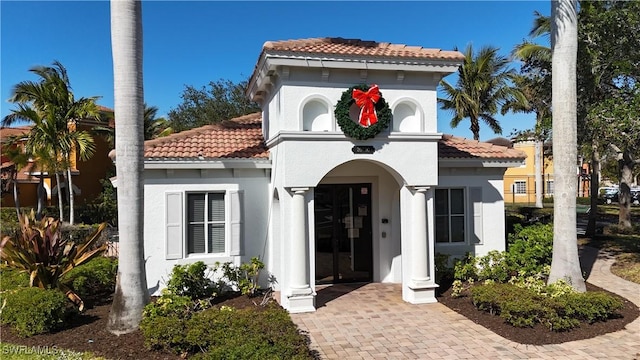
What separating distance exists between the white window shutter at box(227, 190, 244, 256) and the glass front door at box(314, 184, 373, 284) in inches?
77.1

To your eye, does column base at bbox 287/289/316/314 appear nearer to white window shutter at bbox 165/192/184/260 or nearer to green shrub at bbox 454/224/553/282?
white window shutter at bbox 165/192/184/260

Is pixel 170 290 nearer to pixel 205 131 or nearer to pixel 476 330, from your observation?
pixel 205 131

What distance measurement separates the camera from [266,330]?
21.4 ft

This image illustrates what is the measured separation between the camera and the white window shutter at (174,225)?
9.91 meters

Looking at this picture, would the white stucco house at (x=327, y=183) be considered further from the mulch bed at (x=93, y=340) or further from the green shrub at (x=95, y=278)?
the mulch bed at (x=93, y=340)

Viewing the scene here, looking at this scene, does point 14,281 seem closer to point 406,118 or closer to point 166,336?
point 166,336

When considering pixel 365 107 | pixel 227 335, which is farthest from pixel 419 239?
pixel 227 335

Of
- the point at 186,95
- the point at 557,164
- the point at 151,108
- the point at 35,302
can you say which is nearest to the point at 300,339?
the point at 35,302

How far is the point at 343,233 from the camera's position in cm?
1107

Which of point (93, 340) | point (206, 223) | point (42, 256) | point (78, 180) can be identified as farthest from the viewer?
point (78, 180)

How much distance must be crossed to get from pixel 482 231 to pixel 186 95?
32.5 m

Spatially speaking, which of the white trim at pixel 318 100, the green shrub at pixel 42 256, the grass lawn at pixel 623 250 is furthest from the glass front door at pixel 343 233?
the grass lawn at pixel 623 250

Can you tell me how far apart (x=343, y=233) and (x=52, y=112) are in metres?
16.0

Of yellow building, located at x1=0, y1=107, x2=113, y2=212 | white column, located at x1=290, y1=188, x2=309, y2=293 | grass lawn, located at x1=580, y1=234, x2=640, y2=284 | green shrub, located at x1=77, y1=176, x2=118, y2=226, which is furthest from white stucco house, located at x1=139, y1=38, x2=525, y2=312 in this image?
yellow building, located at x1=0, y1=107, x2=113, y2=212
